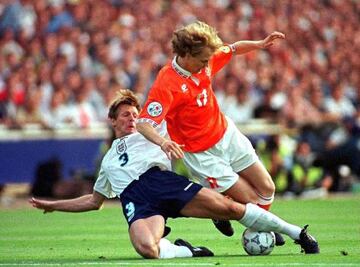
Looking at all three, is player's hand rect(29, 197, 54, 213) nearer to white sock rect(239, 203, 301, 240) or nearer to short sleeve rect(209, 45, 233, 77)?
white sock rect(239, 203, 301, 240)

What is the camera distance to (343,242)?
13.1 meters

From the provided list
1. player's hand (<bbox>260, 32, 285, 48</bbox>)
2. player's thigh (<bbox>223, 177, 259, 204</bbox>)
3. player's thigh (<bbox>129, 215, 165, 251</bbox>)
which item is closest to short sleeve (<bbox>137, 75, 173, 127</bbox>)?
player's thigh (<bbox>129, 215, 165, 251</bbox>)

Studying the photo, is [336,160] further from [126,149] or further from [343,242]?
[126,149]

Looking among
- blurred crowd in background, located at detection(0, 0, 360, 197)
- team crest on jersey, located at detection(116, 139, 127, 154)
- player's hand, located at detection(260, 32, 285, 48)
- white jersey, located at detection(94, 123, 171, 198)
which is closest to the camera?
white jersey, located at detection(94, 123, 171, 198)

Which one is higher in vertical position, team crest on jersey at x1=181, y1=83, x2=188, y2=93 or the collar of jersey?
the collar of jersey

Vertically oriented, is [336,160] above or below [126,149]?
below

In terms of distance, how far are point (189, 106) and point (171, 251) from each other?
4.41 ft

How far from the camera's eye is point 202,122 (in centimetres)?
1168

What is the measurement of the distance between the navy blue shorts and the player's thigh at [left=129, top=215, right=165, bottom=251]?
88 mm

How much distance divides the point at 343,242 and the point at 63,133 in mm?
11478

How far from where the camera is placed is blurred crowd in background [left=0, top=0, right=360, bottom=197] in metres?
23.6

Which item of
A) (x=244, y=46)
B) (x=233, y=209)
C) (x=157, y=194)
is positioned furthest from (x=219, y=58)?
(x=233, y=209)

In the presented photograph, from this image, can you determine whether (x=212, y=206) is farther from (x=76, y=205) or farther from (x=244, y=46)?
(x=244, y=46)

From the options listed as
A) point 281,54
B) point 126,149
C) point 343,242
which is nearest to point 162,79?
point 126,149
